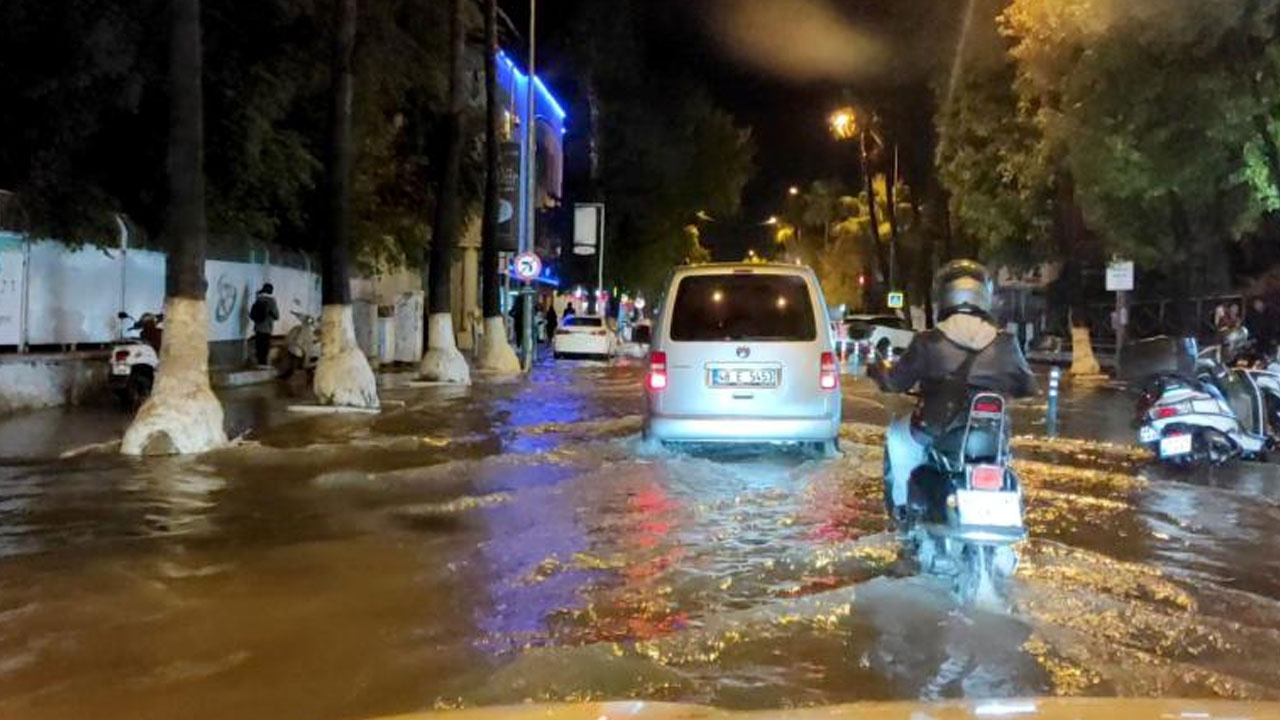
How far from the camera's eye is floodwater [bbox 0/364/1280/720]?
Result: 5.67m

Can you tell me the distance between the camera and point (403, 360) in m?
33.2

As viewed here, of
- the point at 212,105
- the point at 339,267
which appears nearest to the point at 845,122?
the point at 212,105

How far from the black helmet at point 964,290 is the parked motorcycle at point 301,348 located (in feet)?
62.0

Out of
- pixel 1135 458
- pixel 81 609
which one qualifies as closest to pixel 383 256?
pixel 1135 458

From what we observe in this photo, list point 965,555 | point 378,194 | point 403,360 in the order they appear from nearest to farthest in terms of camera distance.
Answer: point 965,555 < point 378,194 < point 403,360

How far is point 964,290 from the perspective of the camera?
743 centimetres

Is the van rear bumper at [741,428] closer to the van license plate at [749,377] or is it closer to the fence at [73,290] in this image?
the van license plate at [749,377]

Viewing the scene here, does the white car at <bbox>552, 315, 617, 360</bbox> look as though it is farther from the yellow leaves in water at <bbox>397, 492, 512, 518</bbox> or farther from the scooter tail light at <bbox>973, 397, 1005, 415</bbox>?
the scooter tail light at <bbox>973, 397, 1005, 415</bbox>

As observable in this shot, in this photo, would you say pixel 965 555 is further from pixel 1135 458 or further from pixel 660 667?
pixel 1135 458

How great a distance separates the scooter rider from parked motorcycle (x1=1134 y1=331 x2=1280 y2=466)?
18.1ft

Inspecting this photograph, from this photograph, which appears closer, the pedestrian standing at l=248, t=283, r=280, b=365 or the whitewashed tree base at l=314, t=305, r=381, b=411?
the whitewashed tree base at l=314, t=305, r=381, b=411

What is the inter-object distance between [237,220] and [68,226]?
17.5 ft

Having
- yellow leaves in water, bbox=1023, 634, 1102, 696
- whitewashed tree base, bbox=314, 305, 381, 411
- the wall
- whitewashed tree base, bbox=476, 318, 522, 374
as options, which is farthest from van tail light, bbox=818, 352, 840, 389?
whitewashed tree base, bbox=476, 318, 522, 374

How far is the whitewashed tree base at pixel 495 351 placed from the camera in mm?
30109
